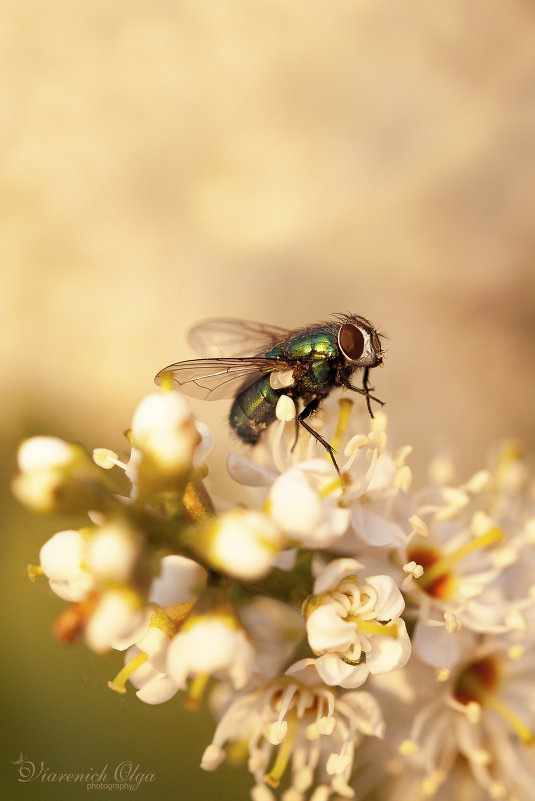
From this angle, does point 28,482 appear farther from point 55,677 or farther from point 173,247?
point 173,247

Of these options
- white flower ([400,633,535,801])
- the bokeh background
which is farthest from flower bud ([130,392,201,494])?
the bokeh background

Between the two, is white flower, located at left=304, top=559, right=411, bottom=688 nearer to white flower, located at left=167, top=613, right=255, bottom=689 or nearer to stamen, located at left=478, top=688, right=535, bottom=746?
white flower, located at left=167, top=613, right=255, bottom=689

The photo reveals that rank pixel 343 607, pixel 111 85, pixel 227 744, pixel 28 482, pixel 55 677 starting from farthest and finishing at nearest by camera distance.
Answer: pixel 111 85, pixel 55 677, pixel 227 744, pixel 343 607, pixel 28 482

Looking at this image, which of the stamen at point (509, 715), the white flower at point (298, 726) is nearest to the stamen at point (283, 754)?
the white flower at point (298, 726)

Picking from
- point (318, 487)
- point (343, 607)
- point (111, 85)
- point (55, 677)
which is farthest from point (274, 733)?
point (111, 85)

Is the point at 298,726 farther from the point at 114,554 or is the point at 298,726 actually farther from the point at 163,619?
the point at 114,554

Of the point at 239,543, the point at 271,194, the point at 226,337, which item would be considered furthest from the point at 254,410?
the point at 271,194

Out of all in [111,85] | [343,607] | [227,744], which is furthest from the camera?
[111,85]
